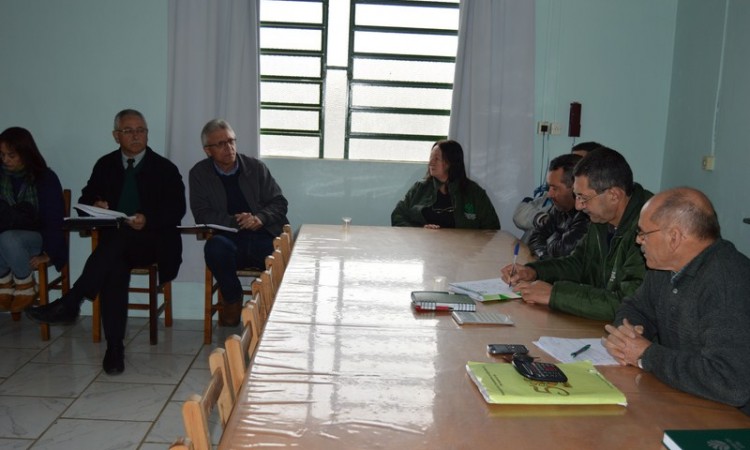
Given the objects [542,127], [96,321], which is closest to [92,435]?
[96,321]

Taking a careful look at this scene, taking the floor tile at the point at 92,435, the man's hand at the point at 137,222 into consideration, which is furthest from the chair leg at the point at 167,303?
the floor tile at the point at 92,435

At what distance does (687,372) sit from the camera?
166 centimetres

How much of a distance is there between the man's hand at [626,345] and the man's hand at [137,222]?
9.79 ft

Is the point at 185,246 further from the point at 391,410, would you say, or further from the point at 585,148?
the point at 391,410

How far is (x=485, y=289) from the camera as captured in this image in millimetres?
2594

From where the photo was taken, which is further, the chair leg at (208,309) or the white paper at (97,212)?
the chair leg at (208,309)

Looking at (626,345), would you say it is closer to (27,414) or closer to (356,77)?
(27,414)

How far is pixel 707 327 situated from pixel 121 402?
105 inches

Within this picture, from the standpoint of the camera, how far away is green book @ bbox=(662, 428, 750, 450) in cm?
132

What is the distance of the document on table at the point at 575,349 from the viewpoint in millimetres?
1868

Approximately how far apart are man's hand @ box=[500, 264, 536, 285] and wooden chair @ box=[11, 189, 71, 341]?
2.77 m

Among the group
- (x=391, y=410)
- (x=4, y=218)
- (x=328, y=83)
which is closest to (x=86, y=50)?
(x=4, y=218)

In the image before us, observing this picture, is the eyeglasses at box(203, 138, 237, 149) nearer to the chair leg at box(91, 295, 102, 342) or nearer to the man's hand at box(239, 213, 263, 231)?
the man's hand at box(239, 213, 263, 231)

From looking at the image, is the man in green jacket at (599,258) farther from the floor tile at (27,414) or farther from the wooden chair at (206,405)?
the floor tile at (27,414)
